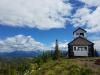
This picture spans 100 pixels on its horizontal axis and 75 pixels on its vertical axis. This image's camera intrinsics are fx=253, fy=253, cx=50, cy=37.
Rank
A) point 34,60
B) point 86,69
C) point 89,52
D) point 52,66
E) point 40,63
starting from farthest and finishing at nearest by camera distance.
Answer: point 89,52
point 34,60
point 40,63
point 52,66
point 86,69

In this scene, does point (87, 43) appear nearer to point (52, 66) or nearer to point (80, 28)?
point (80, 28)

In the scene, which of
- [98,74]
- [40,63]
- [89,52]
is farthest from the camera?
[89,52]

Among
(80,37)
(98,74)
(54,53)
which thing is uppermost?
(80,37)

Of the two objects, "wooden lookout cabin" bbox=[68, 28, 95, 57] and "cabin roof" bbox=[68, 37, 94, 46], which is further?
"cabin roof" bbox=[68, 37, 94, 46]

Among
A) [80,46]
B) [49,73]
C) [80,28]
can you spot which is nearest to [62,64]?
[49,73]

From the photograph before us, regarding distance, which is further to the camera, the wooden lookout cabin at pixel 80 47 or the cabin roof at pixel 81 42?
the cabin roof at pixel 81 42

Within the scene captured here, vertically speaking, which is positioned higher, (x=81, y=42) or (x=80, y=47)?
(x=81, y=42)

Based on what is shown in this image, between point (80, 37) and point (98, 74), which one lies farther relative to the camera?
point (80, 37)

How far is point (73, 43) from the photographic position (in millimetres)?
59750

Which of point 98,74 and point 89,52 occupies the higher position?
point 89,52

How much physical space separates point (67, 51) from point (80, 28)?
655 cm

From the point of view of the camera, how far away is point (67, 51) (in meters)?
61.8

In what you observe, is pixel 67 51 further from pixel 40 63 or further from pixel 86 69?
pixel 86 69

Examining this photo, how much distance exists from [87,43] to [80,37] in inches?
85.3
